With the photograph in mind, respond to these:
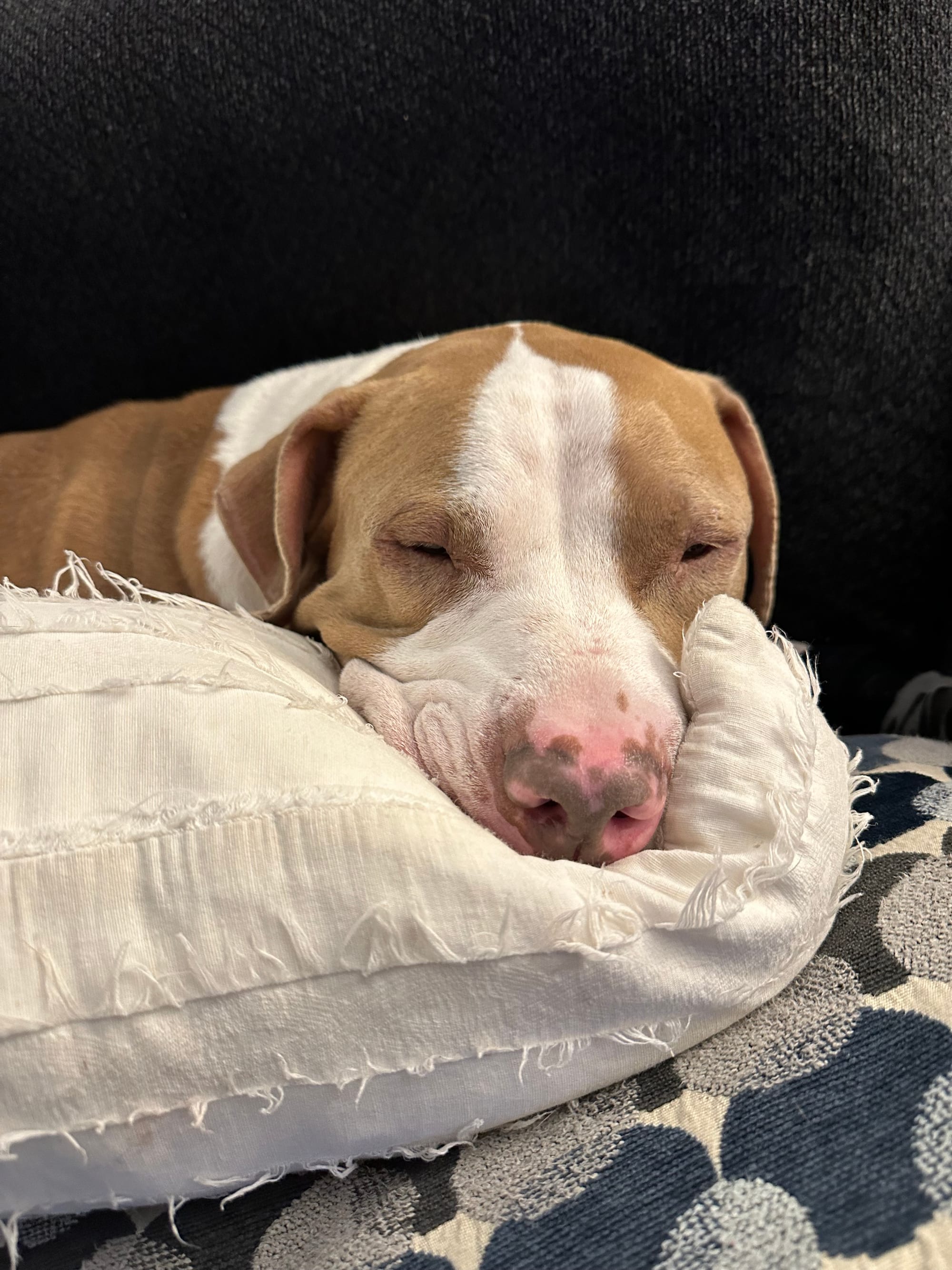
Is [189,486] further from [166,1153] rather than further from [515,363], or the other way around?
[166,1153]

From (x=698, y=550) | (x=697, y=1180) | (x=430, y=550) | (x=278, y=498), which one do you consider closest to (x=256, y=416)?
(x=278, y=498)

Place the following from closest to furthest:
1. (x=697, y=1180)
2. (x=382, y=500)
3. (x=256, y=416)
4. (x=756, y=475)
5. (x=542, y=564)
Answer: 1. (x=697, y=1180)
2. (x=542, y=564)
3. (x=382, y=500)
4. (x=756, y=475)
5. (x=256, y=416)

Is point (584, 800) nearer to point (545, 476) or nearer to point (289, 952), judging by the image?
point (289, 952)

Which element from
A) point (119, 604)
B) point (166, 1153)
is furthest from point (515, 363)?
point (166, 1153)

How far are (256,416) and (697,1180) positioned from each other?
183 centimetres

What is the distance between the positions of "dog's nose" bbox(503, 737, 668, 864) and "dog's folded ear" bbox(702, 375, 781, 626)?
2.98ft

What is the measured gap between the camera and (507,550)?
1.58 meters

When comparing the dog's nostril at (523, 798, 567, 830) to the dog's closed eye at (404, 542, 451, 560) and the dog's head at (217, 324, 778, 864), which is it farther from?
the dog's closed eye at (404, 542, 451, 560)

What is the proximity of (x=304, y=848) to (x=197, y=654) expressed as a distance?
38 centimetres

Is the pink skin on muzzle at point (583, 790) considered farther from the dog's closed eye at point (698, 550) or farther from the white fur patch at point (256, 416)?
the white fur patch at point (256, 416)

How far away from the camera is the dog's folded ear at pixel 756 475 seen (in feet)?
6.67

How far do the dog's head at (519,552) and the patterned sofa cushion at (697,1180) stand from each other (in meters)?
0.29

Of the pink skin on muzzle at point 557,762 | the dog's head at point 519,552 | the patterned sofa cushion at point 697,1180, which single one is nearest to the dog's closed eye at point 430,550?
the dog's head at point 519,552

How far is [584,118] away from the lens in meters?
2.32
